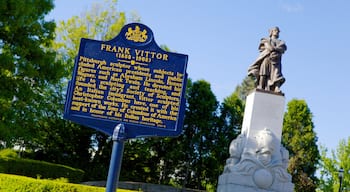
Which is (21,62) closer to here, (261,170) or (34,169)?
(34,169)

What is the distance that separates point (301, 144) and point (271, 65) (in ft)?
58.3

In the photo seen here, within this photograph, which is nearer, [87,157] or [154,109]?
[154,109]

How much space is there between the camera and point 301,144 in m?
32.2

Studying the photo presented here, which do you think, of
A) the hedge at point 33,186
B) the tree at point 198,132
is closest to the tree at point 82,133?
the tree at point 198,132

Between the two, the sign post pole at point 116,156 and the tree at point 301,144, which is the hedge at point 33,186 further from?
the tree at point 301,144

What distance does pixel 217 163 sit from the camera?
28.0 m

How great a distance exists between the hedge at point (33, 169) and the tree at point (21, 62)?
2514mm

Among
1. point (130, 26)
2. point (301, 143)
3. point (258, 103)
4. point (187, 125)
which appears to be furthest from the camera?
point (301, 143)

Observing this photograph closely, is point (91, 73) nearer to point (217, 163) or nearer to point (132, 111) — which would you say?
point (132, 111)

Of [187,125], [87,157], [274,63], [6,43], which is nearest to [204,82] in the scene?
[187,125]

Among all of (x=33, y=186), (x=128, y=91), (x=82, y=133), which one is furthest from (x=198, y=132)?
(x=128, y=91)

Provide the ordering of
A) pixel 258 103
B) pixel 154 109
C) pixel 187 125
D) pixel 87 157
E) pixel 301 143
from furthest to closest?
pixel 301 143
pixel 187 125
pixel 87 157
pixel 258 103
pixel 154 109

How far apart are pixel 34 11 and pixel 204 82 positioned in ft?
47.8

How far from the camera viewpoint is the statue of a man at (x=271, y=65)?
15.5 metres
